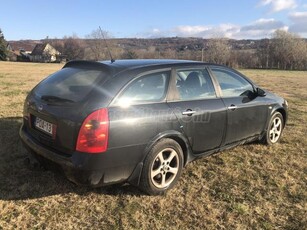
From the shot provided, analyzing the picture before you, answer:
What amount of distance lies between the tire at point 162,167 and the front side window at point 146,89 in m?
0.52

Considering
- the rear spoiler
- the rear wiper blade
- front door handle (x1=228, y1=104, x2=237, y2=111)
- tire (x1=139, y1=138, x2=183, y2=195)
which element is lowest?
tire (x1=139, y1=138, x2=183, y2=195)

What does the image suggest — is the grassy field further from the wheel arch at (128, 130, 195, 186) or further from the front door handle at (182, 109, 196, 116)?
the front door handle at (182, 109, 196, 116)

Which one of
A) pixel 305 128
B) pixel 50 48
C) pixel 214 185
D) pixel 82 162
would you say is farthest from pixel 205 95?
pixel 50 48

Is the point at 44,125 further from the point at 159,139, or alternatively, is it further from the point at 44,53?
the point at 44,53

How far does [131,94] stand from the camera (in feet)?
11.9

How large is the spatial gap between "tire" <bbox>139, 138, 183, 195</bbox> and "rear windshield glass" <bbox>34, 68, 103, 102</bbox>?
994mm

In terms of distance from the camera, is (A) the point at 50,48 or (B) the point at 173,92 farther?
(A) the point at 50,48

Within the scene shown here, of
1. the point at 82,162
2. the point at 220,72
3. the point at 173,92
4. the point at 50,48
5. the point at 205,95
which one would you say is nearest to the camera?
the point at 82,162

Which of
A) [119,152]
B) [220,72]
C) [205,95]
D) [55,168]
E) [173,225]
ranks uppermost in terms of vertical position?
[220,72]

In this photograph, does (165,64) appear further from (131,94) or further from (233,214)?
(233,214)

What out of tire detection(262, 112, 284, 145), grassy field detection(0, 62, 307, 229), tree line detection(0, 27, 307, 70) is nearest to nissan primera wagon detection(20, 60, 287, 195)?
grassy field detection(0, 62, 307, 229)

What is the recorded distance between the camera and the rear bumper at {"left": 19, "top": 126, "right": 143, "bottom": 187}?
3303mm

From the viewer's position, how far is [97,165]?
3.32m

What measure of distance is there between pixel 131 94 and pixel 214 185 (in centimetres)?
165
